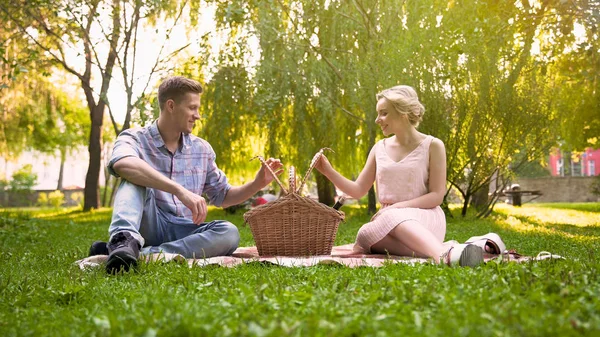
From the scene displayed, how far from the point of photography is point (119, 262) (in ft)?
14.2

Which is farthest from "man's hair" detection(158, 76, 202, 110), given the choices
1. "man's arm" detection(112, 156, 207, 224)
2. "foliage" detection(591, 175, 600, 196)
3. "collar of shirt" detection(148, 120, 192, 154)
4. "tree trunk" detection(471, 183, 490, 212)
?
"foliage" detection(591, 175, 600, 196)

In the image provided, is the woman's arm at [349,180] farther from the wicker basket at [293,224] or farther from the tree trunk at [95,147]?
the tree trunk at [95,147]

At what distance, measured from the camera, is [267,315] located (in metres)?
2.57

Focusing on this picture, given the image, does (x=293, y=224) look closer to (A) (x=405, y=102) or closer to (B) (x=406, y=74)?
(A) (x=405, y=102)

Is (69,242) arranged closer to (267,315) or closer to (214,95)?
(267,315)

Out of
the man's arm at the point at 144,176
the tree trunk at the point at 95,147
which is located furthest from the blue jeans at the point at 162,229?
the tree trunk at the point at 95,147

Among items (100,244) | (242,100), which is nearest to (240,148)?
(242,100)

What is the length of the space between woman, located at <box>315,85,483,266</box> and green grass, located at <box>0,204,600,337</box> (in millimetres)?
1089

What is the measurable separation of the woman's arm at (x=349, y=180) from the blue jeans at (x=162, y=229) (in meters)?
0.85

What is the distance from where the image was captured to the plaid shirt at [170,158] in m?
5.29

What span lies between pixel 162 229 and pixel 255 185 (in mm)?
750

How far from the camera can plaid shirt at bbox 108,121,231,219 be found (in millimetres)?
5285

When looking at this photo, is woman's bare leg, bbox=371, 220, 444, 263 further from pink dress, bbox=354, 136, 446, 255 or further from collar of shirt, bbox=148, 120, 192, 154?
collar of shirt, bbox=148, 120, 192, 154

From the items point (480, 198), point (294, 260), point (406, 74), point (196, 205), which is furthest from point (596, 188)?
point (196, 205)
